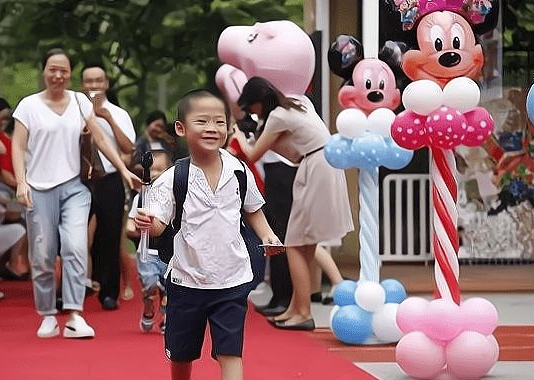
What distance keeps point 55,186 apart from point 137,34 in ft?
24.2

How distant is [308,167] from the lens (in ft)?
28.1

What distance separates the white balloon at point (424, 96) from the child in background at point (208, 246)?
59.3 inches

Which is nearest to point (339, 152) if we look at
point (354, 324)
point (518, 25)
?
point (354, 324)

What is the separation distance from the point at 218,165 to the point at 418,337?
1753mm

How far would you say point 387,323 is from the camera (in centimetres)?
772

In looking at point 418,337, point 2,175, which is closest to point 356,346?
point 418,337

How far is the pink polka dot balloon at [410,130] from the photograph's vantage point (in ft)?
22.0

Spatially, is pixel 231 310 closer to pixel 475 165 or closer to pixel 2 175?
pixel 2 175

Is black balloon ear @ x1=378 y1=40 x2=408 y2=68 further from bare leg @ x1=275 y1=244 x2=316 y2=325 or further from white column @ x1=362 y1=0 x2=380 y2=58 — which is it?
bare leg @ x1=275 y1=244 x2=316 y2=325

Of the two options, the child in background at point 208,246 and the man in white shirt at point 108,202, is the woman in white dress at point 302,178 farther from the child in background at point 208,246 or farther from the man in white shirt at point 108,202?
the child in background at point 208,246

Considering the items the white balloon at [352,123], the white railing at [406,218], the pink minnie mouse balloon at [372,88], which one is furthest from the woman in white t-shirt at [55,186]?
the white railing at [406,218]

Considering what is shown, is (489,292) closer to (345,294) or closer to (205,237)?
(345,294)

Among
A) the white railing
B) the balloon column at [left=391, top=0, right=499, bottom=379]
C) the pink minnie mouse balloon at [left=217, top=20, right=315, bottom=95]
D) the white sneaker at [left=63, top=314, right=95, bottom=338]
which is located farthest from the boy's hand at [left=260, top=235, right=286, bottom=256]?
the white railing

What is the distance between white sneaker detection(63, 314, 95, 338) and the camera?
8.16 metres
